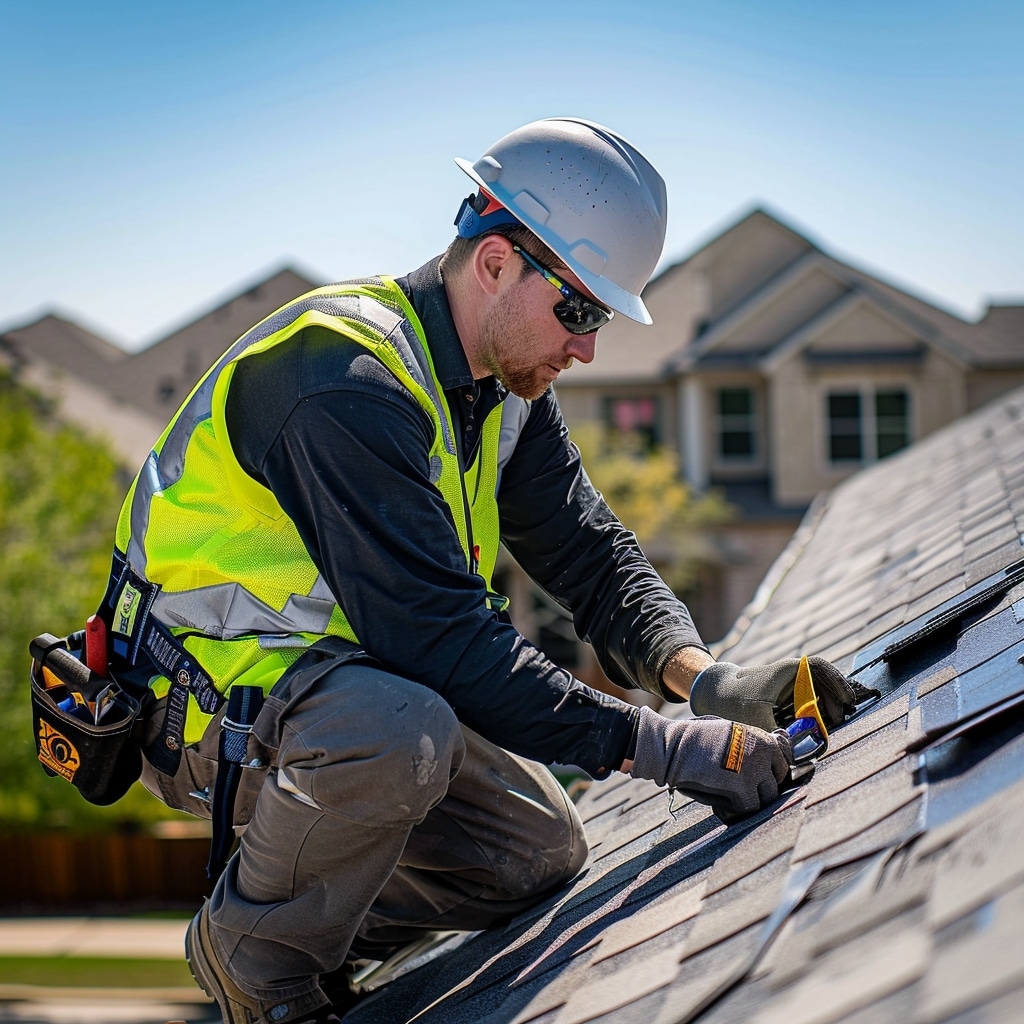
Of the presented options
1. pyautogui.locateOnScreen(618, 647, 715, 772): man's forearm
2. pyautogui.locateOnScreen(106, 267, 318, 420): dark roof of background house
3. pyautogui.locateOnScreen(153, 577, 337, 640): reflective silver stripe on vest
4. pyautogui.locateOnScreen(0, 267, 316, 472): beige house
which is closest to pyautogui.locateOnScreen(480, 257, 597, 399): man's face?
pyautogui.locateOnScreen(153, 577, 337, 640): reflective silver stripe on vest

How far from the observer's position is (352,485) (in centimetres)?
246

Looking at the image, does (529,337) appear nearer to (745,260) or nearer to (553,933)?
(553,933)

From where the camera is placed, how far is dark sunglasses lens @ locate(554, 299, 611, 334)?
2861mm

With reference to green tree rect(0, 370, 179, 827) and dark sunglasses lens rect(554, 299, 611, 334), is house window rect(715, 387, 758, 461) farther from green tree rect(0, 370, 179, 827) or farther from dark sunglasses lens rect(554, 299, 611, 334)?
dark sunglasses lens rect(554, 299, 611, 334)

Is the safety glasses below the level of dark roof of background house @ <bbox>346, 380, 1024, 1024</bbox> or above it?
above

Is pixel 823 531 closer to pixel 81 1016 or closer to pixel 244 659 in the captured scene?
pixel 244 659

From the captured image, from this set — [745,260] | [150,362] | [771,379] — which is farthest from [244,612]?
[150,362]

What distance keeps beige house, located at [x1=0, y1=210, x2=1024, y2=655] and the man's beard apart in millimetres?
19072

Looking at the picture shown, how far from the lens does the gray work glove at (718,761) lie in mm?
2453

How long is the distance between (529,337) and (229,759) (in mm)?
1216

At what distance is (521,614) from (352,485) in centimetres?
1960

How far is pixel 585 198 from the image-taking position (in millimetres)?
2797

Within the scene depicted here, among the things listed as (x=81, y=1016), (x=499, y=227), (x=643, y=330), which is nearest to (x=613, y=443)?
(x=643, y=330)

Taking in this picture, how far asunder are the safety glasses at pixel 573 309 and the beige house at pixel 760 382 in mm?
19169
